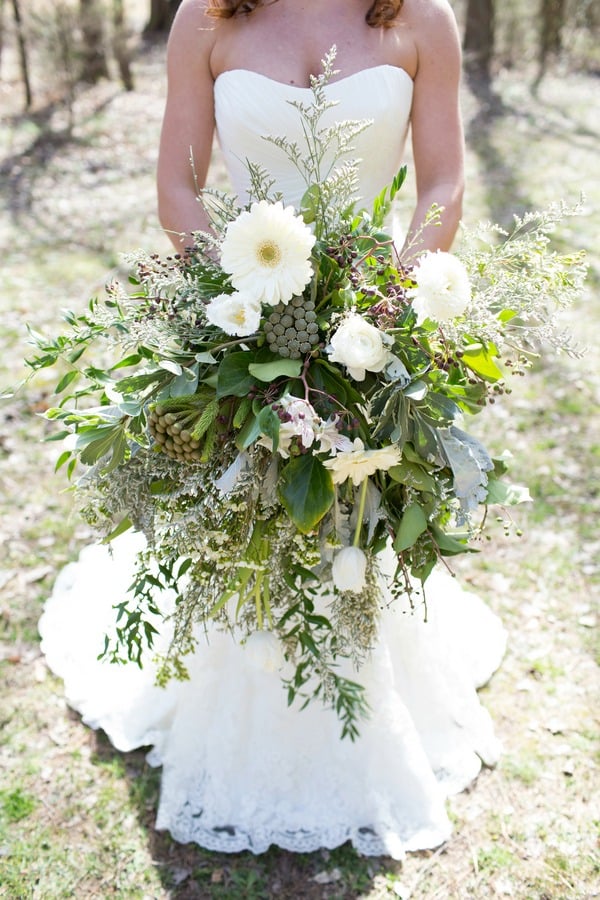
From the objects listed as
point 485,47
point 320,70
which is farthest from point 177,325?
point 485,47

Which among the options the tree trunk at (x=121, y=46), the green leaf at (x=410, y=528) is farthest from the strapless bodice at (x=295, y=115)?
the tree trunk at (x=121, y=46)

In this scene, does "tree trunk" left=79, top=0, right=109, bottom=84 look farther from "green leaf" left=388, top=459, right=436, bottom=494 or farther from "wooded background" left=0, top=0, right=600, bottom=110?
"green leaf" left=388, top=459, right=436, bottom=494

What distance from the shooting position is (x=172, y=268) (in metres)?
1.79

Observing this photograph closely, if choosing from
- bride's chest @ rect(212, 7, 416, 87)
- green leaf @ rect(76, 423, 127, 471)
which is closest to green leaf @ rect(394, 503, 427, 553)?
green leaf @ rect(76, 423, 127, 471)

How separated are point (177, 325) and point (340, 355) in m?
0.41

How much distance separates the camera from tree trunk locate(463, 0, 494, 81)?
11953 millimetres

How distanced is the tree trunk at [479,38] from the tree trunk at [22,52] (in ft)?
21.6

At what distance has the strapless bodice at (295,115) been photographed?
237 cm

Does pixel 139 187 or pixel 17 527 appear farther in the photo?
pixel 139 187

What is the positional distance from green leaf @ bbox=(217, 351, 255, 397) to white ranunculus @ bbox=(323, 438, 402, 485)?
0.24 m

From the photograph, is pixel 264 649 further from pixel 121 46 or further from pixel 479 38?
pixel 479 38

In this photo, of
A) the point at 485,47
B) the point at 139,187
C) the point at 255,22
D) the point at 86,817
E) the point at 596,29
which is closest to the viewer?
the point at 255,22

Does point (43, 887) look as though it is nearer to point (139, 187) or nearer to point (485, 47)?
point (139, 187)

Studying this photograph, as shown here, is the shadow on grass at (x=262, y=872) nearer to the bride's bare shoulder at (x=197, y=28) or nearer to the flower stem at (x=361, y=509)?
the flower stem at (x=361, y=509)
